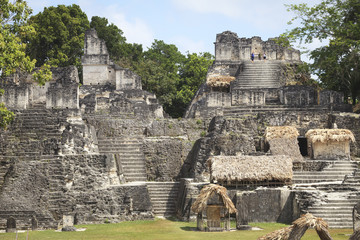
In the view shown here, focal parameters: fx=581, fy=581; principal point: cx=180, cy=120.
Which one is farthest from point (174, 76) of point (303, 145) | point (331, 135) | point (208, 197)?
point (208, 197)

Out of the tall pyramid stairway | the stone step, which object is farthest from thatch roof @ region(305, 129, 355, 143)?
the tall pyramid stairway

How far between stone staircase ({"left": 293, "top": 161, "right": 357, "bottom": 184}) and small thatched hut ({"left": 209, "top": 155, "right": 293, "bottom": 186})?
4.10 ft

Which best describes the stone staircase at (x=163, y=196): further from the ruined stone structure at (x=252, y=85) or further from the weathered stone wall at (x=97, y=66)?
the weathered stone wall at (x=97, y=66)

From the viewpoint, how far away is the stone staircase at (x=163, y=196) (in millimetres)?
19642

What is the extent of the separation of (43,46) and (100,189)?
22.0 meters

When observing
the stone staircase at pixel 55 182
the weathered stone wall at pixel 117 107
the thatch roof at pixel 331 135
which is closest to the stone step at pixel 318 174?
the thatch roof at pixel 331 135

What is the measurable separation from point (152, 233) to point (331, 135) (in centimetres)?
918

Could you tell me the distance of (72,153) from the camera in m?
20.8

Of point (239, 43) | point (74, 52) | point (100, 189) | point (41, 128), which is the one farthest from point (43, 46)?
point (100, 189)

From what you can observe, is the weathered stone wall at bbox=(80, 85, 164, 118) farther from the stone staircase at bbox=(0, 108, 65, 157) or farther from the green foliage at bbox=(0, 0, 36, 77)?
the green foliage at bbox=(0, 0, 36, 77)

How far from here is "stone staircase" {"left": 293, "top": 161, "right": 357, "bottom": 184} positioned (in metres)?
19.4

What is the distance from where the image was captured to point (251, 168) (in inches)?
726

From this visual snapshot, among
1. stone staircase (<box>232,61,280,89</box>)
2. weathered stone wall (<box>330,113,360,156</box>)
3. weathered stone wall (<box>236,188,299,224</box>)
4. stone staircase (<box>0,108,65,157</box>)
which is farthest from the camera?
stone staircase (<box>232,61,280,89</box>)

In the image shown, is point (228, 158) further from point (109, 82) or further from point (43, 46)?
point (43, 46)
